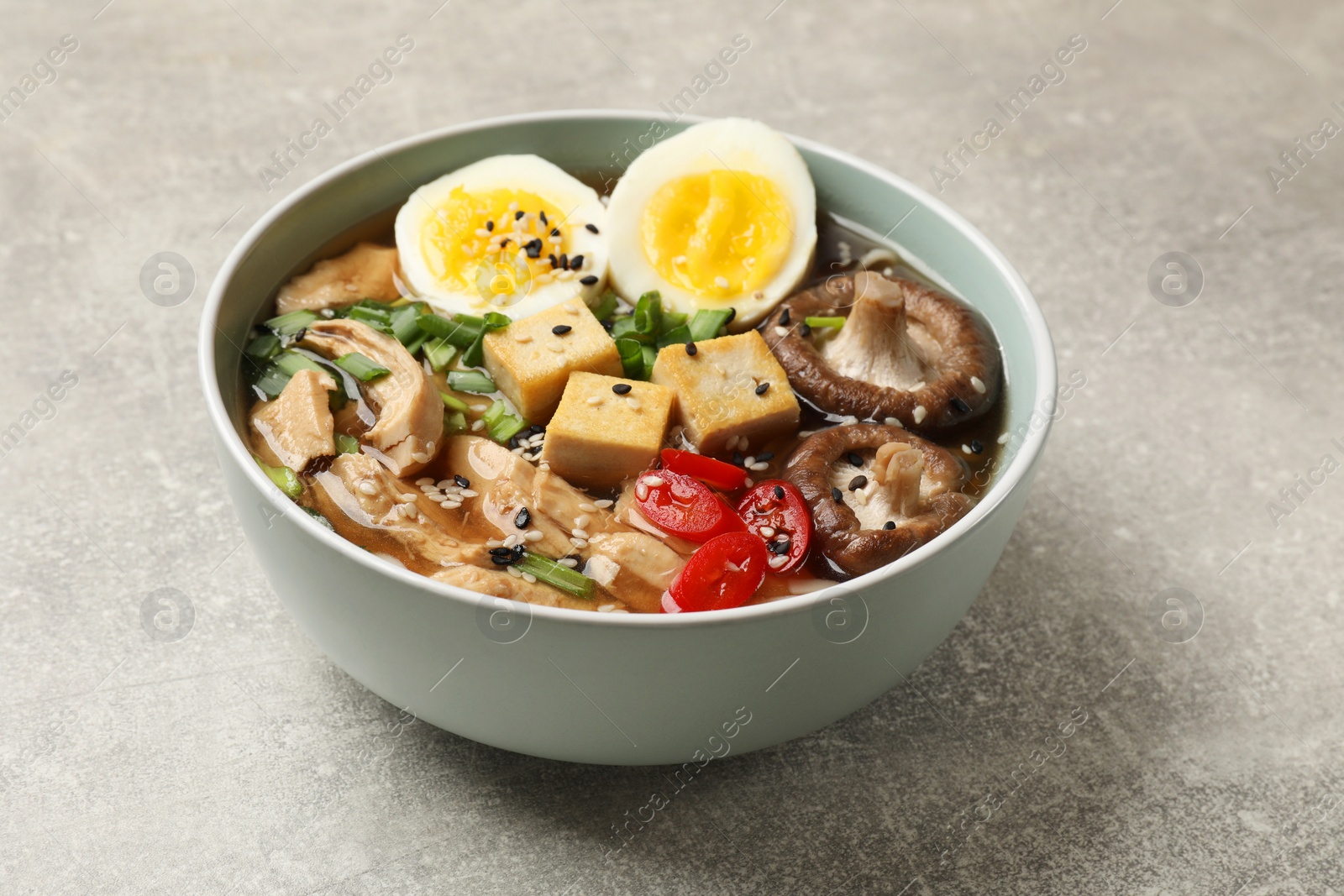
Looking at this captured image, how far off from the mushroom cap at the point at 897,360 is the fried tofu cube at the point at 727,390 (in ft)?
0.25

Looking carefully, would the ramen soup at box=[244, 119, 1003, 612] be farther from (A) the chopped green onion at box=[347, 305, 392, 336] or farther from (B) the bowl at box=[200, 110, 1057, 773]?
(B) the bowl at box=[200, 110, 1057, 773]

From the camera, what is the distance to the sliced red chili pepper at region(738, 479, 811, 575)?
6.56 feet

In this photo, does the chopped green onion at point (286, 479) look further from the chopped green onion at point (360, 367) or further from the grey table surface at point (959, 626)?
the grey table surface at point (959, 626)

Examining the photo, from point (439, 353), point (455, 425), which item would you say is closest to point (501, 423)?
point (455, 425)

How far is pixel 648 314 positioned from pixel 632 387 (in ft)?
0.90

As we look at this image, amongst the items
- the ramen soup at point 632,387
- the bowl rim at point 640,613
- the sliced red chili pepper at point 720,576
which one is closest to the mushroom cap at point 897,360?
the ramen soup at point 632,387

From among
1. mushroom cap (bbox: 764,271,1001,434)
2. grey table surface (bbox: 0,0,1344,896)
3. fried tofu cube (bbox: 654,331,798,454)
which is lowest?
grey table surface (bbox: 0,0,1344,896)

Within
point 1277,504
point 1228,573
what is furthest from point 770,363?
point 1277,504

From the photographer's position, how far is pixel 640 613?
1.82m

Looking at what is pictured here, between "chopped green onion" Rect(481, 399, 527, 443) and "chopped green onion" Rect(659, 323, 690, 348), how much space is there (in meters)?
0.34

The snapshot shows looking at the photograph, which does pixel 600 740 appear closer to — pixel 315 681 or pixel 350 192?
pixel 315 681

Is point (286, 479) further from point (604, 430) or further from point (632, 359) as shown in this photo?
point (632, 359)

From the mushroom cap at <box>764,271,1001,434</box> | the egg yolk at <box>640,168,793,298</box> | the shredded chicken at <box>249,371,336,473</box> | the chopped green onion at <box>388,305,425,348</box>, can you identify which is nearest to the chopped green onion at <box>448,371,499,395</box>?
the chopped green onion at <box>388,305,425,348</box>

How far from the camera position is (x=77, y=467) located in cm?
264
